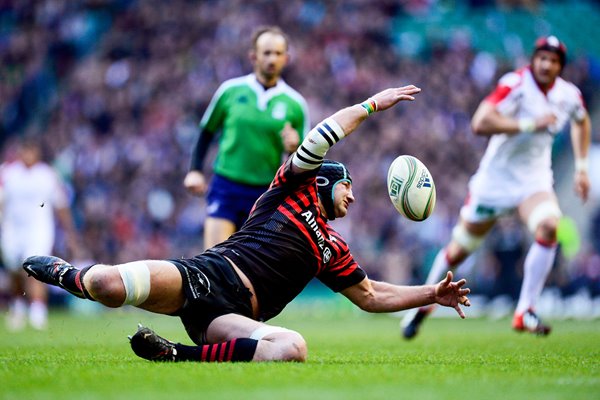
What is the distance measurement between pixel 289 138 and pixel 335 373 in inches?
152

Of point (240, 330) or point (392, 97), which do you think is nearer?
point (240, 330)

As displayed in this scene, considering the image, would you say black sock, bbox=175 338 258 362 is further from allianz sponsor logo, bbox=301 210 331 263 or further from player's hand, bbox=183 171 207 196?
player's hand, bbox=183 171 207 196

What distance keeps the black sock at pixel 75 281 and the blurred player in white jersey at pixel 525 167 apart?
15.8 ft

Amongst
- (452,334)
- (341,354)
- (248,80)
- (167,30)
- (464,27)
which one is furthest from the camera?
(167,30)

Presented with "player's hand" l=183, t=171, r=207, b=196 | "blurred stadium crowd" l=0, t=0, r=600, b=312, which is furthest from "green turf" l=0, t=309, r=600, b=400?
"blurred stadium crowd" l=0, t=0, r=600, b=312

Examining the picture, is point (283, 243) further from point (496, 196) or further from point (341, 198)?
point (496, 196)

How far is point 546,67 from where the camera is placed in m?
10.5

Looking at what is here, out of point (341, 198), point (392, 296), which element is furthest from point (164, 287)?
point (392, 296)

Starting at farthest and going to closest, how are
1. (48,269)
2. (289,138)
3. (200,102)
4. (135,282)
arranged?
(200,102)
(289,138)
(48,269)
(135,282)

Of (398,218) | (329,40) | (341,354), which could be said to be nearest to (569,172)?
(398,218)

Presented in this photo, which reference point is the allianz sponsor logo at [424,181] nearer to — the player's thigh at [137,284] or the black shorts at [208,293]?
the black shorts at [208,293]

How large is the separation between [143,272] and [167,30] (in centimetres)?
2241

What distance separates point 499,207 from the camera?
10.8 meters

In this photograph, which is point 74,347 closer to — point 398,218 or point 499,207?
point 499,207
